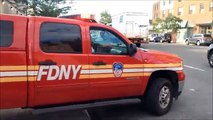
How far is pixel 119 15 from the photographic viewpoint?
A: 108 feet

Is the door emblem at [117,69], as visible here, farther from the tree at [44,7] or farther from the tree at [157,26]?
the tree at [157,26]

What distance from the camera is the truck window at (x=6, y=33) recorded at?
4852mm

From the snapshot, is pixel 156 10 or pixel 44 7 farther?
pixel 156 10

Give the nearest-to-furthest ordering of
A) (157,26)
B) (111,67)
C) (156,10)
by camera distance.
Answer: (111,67) < (157,26) < (156,10)

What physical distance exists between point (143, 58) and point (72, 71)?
155 cm

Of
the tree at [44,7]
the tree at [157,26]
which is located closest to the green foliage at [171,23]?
the tree at [157,26]

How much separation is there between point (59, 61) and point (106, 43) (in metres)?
1.10

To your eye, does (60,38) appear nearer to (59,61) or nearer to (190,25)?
(59,61)

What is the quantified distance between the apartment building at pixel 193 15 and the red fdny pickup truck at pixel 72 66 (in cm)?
5069

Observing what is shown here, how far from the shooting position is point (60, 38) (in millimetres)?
5465

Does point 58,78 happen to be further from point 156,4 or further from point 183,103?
point 156,4

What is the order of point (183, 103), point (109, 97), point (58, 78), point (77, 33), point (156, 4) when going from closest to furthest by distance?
point (58, 78)
point (77, 33)
point (109, 97)
point (183, 103)
point (156, 4)

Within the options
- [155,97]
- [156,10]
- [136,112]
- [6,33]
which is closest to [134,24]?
[136,112]

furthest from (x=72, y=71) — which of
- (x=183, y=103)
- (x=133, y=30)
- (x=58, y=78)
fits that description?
(x=133, y=30)
